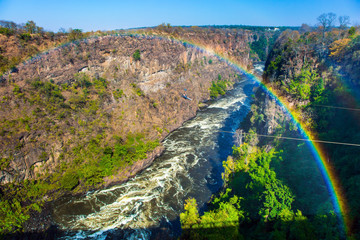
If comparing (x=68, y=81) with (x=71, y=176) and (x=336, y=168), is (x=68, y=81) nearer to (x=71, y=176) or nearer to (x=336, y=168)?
(x=71, y=176)

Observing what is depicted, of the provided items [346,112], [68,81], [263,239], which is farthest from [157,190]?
[68,81]

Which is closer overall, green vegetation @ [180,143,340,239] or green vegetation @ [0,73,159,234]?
green vegetation @ [180,143,340,239]

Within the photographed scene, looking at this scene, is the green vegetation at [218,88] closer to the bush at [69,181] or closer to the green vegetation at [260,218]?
the bush at [69,181]

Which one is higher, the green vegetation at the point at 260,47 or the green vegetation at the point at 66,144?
the green vegetation at the point at 260,47

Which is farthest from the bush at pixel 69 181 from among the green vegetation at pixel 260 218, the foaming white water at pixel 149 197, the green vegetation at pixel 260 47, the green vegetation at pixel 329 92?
the green vegetation at pixel 260 47

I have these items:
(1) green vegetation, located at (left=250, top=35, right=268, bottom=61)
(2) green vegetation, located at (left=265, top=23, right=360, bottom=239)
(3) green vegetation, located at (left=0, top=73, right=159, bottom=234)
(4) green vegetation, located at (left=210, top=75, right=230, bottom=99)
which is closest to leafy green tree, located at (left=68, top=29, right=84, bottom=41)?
(3) green vegetation, located at (left=0, top=73, right=159, bottom=234)

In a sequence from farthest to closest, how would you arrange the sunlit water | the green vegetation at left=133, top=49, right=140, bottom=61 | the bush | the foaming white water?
the green vegetation at left=133, top=49, right=140, bottom=61, the bush, the foaming white water, the sunlit water

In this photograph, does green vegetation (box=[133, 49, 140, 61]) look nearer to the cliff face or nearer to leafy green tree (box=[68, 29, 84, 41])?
the cliff face
